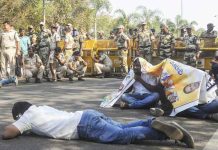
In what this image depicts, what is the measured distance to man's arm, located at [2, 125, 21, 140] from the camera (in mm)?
5941

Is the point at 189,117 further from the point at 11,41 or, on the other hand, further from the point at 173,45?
the point at 173,45

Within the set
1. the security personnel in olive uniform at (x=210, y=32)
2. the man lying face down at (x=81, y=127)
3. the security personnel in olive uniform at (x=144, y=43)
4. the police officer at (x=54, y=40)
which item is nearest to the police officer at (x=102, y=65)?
the security personnel in olive uniform at (x=144, y=43)

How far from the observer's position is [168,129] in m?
5.46

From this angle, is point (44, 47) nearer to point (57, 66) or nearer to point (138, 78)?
point (57, 66)

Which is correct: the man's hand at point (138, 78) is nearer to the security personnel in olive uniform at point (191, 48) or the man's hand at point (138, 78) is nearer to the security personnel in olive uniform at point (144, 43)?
the security personnel in olive uniform at point (191, 48)

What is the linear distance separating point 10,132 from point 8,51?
27.5ft

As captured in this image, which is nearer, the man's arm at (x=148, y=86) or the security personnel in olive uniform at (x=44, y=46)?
the man's arm at (x=148, y=86)

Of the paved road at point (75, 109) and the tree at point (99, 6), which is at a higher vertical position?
the tree at point (99, 6)

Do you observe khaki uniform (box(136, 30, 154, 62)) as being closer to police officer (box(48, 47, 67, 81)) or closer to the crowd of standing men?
the crowd of standing men

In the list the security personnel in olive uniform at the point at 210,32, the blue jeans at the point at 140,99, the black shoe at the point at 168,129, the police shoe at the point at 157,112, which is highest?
the security personnel in olive uniform at the point at 210,32

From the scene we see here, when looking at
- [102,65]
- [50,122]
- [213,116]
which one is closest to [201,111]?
[213,116]

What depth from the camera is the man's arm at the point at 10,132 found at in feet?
19.5

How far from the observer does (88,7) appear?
35031 millimetres

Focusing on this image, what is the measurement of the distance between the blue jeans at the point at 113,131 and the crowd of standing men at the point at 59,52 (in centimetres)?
845
